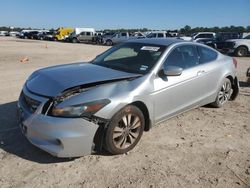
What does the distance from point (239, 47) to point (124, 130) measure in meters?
19.2

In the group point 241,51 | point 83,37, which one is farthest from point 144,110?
point 83,37

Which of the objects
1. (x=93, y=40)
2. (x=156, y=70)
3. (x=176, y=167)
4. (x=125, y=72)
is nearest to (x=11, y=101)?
(x=125, y=72)

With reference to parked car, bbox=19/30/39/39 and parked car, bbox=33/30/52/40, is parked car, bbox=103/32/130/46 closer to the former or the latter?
parked car, bbox=33/30/52/40

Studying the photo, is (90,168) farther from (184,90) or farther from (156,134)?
(184,90)

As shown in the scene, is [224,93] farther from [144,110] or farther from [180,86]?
[144,110]

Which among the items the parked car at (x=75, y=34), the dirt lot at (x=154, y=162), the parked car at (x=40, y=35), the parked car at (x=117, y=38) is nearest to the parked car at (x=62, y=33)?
the parked car at (x=40, y=35)

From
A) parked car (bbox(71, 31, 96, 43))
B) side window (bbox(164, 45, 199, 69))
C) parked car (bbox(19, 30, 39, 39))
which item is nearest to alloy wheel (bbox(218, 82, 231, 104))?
side window (bbox(164, 45, 199, 69))

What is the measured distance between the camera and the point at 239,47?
2122cm

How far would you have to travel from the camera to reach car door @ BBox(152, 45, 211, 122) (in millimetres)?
4645

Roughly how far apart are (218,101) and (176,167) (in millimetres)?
2899

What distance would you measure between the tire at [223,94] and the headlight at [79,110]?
344cm

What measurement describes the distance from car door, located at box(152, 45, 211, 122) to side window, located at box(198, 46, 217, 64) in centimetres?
18

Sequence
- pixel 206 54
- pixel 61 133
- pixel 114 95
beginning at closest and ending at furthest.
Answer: pixel 61 133 → pixel 114 95 → pixel 206 54

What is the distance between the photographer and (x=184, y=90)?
5.12 metres
